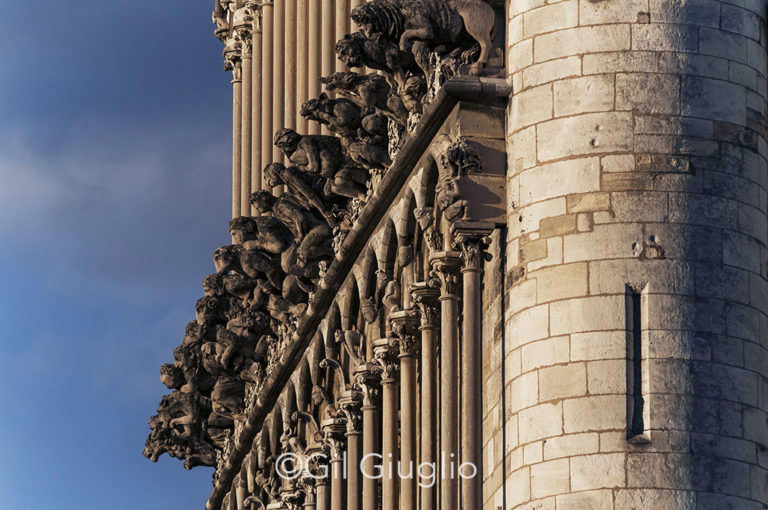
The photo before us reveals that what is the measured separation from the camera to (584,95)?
40.9 m

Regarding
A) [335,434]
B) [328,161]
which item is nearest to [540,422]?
[335,434]

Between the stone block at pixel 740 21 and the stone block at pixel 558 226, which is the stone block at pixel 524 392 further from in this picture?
the stone block at pixel 740 21

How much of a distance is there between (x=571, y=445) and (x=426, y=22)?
8.52 metres

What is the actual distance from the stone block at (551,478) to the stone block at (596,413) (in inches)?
20.7

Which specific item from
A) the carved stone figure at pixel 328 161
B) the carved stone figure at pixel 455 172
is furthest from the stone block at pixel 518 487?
the carved stone figure at pixel 328 161

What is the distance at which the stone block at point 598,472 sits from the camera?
38562 mm

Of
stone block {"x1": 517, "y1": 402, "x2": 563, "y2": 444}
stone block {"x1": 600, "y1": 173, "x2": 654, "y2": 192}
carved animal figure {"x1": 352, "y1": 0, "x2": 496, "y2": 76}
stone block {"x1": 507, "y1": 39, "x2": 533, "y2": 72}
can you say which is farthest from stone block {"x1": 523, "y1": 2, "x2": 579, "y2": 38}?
stone block {"x1": 517, "y1": 402, "x2": 563, "y2": 444}

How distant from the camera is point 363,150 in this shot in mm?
48688

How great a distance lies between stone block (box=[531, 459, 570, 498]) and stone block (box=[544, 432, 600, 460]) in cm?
→ 12

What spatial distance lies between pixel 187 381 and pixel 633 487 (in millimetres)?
27826

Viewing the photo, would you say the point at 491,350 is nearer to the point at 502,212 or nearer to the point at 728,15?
the point at 502,212

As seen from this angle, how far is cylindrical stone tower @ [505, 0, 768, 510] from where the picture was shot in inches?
1531

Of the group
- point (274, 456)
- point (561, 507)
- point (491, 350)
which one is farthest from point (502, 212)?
point (274, 456)

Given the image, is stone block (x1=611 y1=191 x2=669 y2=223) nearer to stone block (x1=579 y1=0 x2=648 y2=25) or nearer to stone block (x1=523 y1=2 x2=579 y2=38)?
stone block (x1=579 y1=0 x2=648 y2=25)
